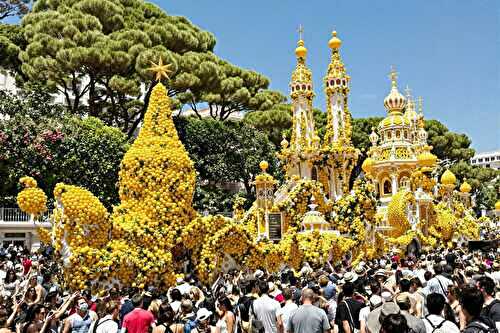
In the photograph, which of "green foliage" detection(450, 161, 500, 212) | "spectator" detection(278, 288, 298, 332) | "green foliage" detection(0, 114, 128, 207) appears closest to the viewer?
"spectator" detection(278, 288, 298, 332)

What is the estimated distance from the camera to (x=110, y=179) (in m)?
27.9

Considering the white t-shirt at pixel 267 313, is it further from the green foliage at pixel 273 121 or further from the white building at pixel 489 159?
the white building at pixel 489 159

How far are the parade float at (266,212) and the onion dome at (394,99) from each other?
101 mm

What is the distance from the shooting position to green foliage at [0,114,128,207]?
82.4ft

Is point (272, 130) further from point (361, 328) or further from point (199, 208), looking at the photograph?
point (361, 328)

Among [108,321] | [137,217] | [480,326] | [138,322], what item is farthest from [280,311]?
[137,217]

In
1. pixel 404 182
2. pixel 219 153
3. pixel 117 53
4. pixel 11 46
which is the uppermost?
pixel 11 46

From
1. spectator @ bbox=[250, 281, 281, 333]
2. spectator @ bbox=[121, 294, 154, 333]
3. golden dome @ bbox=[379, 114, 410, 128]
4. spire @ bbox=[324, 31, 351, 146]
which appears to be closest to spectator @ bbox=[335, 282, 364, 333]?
spectator @ bbox=[250, 281, 281, 333]

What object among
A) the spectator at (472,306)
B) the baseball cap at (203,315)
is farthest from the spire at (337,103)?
the spectator at (472,306)

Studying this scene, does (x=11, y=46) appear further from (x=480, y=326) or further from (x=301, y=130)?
(x=480, y=326)

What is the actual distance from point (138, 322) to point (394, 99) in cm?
3144

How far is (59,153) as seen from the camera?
2616 centimetres

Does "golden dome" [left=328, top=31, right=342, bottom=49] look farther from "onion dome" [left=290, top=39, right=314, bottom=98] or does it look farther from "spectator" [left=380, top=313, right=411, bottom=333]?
"spectator" [left=380, top=313, right=411, bottom=333]

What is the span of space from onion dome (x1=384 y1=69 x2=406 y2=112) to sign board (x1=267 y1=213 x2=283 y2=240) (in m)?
16.9
